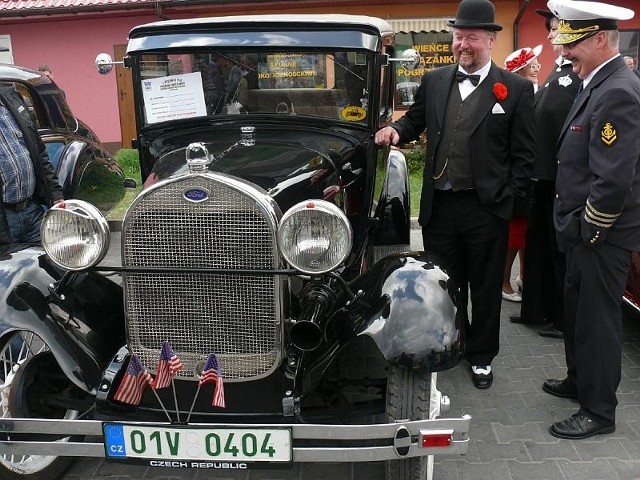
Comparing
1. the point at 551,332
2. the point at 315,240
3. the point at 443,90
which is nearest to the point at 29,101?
the point at 443,90

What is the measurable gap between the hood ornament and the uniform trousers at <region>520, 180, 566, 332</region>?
8.48 feet

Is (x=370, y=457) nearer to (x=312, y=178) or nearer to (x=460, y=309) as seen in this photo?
(x=460, y=309)

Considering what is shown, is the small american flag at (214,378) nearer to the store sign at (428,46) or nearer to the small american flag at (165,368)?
the small american flag at (165,368)

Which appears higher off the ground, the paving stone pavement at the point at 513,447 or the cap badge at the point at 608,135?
the cap badge at the point at 608,135

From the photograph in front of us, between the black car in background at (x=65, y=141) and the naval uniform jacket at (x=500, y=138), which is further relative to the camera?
the black car in background at (x=65, y=141)

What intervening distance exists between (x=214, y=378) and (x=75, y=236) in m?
0.79

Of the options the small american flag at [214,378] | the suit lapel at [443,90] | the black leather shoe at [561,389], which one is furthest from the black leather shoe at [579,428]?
the small american flag at [214,378]

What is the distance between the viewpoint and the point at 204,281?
8.09ft

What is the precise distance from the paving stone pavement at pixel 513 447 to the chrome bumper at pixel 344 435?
2.36 feet

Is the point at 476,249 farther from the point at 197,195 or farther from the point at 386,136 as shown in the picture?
the point at 197,195

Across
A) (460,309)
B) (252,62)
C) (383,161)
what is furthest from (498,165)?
(252,62)

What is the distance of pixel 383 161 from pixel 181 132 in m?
1.36

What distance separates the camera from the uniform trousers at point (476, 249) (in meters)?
3.56

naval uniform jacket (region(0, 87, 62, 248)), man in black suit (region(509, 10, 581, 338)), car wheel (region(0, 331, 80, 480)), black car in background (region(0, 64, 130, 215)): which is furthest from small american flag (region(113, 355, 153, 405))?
black car in background (region(0, 64, 130, 215))
